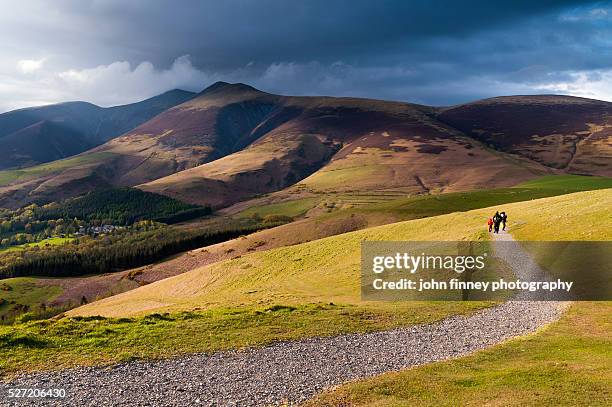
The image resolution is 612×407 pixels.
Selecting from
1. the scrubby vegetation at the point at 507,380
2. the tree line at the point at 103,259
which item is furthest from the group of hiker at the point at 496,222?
the tree line at the point at 103,259

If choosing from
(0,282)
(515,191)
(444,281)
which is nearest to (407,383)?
(444,281)

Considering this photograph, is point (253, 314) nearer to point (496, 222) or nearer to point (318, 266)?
point (318, 266)


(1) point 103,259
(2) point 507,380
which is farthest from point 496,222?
(1) point 103,259

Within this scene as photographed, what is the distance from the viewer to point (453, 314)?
36.6 m

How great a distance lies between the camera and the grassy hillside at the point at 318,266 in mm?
52875

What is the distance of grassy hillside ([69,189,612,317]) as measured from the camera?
52875 mm

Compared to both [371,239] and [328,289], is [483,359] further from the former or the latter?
[371,239]

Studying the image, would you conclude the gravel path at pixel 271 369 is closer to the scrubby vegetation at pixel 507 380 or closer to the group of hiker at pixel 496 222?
the scrubby vegetation at pixel 507 380

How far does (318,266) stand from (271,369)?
4086cm

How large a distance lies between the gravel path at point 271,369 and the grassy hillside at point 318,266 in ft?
52.2

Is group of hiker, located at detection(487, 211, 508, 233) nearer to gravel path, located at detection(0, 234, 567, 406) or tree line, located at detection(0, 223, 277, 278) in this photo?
gravel path, located at detection(0, 234, 567, 406)

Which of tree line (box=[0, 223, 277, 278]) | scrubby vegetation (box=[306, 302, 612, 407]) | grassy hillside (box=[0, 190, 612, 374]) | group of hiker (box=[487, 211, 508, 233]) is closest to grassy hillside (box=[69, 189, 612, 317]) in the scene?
grassy hillside (box=[0, 190, 612, 374])

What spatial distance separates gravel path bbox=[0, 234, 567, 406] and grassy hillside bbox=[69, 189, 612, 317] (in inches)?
626

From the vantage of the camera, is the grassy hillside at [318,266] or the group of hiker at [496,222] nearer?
the grassy hillside at [318,266]
